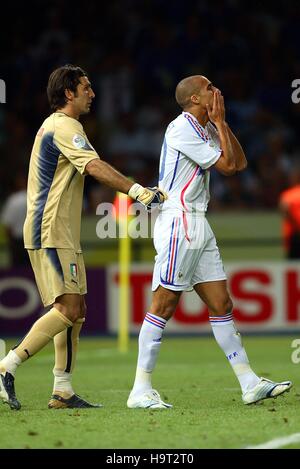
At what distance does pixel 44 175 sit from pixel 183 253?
45.3 inches

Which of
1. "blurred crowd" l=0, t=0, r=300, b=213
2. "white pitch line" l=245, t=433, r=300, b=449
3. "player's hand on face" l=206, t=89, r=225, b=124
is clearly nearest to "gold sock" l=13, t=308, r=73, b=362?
"player's hand on face" l=206, t=89, r=225, b=124

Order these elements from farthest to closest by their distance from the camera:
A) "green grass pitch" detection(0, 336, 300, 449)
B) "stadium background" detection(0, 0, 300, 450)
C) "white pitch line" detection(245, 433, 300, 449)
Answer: "stadium background" detection(0, 0, 300, 450) → "green grass pitch" detection(0, 336, 300, 449) → "white pitch line" detection(245, 433, 300, 449)

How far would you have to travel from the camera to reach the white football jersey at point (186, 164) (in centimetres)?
877

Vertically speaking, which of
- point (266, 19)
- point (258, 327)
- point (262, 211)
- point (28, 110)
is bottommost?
point (258, 327)

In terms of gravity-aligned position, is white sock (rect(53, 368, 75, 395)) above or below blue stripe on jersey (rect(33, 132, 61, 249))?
below

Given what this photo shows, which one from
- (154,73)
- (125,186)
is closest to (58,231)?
(125,186)

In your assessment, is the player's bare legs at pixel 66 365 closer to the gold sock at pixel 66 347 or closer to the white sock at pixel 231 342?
the gold sock at pixel 66 347

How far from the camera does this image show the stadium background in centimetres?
1703

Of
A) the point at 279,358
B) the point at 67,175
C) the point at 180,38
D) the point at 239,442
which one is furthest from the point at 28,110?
the point at 239,442

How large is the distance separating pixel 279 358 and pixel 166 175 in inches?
222

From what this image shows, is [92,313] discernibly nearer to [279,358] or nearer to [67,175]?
[279,358]

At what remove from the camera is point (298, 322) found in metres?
17.1

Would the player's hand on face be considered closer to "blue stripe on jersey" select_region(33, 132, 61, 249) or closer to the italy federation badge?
"blue stripe on jersey" select_region(33, 132, 61, 249)

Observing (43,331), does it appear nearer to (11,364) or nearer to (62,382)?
(11,364)
